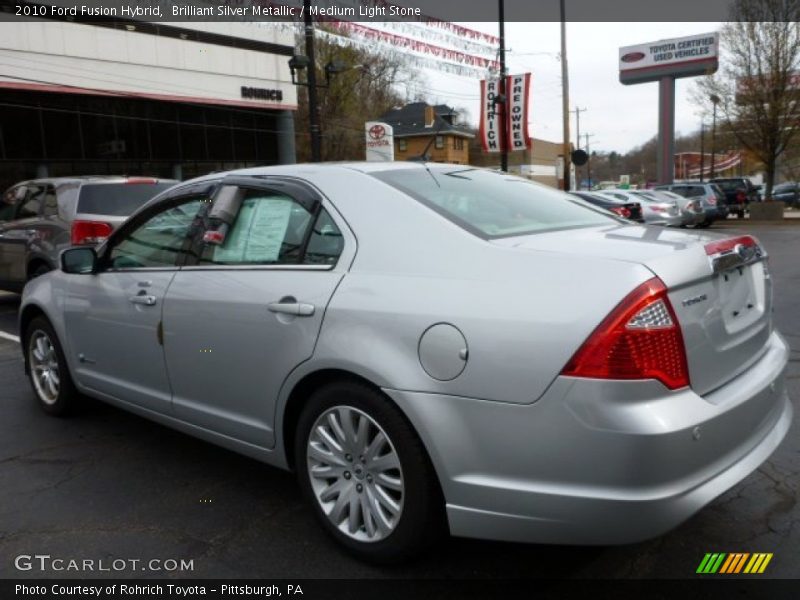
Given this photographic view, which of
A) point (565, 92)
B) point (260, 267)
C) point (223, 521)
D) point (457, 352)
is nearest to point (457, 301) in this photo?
point (457, 352)

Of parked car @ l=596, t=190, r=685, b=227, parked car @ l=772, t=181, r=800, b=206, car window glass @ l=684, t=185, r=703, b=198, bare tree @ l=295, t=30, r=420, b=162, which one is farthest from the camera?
bare tree @ l=295, t=30, r=420, b=162

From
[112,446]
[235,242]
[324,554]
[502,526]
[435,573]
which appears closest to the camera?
[502,526]

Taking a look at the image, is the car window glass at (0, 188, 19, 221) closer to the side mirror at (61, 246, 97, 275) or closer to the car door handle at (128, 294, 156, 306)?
the side mirror at (61, 246, 97, 275)

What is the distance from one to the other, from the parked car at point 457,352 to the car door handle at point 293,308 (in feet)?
0.03

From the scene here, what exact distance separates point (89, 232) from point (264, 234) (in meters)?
4.95

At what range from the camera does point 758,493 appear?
Result: 3186 mm

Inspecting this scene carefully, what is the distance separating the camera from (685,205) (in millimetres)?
19344

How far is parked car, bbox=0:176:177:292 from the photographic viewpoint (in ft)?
24.1

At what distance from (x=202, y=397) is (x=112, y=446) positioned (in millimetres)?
1174

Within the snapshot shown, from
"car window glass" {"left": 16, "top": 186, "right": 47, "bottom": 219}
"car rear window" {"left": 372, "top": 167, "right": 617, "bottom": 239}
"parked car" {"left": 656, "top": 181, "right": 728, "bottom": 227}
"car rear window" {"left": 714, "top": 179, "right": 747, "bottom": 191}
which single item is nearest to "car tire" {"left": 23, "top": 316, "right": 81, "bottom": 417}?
"car rear window" {"left": 372, "top": 167, "right": 617, "bottom": 239}

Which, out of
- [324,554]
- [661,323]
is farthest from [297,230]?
[661,323]

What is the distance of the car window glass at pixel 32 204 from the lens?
8008mm

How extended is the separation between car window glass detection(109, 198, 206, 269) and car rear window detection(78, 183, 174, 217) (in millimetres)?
3763

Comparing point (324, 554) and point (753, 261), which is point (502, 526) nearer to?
point (324, 554)
